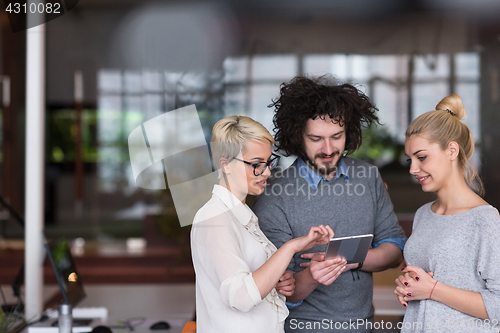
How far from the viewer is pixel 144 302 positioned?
2.88 meters

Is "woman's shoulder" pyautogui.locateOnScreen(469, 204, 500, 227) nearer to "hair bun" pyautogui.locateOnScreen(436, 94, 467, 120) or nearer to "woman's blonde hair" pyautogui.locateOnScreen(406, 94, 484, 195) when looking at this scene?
"woman's blonde hair" pyautogui.locateOnScreen(406, 94, 484, 195)

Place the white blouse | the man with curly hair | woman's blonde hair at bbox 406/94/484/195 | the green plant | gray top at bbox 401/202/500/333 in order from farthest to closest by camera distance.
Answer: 1. the green plant
2. the man with curly hair
3. woman's blonde hair at bbox 406/94/484/195
4. gray top at bbox 401/202/500/333
5. the white blouse

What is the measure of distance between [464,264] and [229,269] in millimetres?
729

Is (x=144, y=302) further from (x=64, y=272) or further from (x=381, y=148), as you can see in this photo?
(x=381, y=148)

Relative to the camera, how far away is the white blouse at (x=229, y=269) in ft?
4.04

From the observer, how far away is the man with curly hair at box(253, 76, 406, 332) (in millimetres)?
1711

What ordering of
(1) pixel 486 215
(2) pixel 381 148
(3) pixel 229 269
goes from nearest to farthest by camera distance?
(3) pixel 229 269, (1) pixel 486 215, (2) pixel 381 148

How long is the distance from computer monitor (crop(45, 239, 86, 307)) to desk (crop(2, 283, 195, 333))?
279 mm

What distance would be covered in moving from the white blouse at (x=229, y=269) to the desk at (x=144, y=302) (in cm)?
92

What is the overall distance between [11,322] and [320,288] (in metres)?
1.40

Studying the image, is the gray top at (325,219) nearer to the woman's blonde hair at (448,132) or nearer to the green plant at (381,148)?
the woman's blonde hair at (448,132)

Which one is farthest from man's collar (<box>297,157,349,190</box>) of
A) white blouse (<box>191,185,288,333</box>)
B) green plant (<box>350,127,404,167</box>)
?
green plant (<box>350,127,404,167</box>)

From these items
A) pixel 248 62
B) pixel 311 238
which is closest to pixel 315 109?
pixel 311 238

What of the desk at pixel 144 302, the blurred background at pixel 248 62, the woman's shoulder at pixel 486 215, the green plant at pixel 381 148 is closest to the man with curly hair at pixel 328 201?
the woman's shoulder at pixel 486 215
